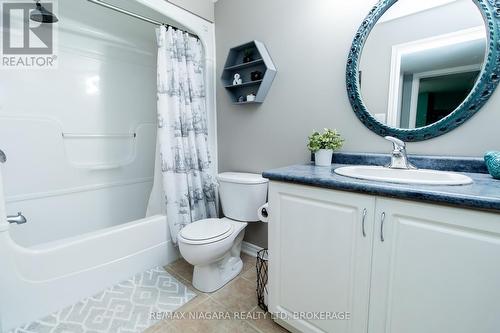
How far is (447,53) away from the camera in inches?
45.6

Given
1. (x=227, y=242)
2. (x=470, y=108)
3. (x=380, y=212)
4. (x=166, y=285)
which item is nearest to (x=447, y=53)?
(x=470, y=108)

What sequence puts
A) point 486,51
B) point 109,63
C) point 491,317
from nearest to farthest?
point 491,317
point 486,51
point 109,63

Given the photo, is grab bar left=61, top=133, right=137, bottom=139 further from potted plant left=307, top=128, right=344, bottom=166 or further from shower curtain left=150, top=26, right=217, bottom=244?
potted plant left=307, top=128, right=344, bottom=166

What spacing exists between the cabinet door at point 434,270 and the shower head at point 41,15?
250 cm

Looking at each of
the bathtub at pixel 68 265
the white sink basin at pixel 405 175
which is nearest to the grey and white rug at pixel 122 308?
the bathtub at pixel 68 265

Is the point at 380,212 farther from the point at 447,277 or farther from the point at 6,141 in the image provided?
the point at 6,141

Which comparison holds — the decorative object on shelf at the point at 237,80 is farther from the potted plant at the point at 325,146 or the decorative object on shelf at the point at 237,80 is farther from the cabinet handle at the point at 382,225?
the cabinet handle at the point at 382,225

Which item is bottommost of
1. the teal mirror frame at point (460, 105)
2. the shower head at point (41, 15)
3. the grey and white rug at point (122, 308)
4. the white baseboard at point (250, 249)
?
the grey and white rug at point (122, 308)

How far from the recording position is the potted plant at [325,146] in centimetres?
142

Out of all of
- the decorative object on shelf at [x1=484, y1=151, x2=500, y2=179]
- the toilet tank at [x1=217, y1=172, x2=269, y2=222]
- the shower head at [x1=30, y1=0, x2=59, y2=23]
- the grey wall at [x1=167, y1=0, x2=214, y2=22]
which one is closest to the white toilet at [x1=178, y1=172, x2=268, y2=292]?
the toilet tank at [x1=217, y1=172, x2=269, y2=222]

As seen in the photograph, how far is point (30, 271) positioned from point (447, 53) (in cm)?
252

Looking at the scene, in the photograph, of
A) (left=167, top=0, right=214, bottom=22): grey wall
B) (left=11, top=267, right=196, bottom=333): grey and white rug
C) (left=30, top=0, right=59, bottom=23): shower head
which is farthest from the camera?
(left=167, top=0, right=214, bottom=22): grey wall

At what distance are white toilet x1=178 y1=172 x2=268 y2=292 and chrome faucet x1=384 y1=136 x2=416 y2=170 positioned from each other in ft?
2.77

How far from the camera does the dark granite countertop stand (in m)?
0.70
